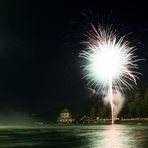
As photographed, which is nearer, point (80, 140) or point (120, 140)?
point (120, 140)

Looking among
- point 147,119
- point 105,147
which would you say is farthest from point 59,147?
point 147,119

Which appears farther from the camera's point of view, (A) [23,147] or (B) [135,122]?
(B) [135,122]

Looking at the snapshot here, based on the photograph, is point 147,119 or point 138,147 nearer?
point 138,147

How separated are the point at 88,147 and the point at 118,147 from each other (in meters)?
5.13

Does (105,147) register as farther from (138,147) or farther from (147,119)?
(147,119)

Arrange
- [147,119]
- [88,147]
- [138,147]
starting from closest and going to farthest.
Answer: [138,147] < [88,147] < [147,119]

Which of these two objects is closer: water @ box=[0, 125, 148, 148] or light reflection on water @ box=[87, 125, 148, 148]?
light reflection on water @ box=[87, 125, 148, 148]

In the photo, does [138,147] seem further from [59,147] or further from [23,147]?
[23,147]

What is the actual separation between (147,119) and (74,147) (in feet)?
465

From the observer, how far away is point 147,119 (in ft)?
639

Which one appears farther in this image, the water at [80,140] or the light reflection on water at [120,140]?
the water at [80,140]

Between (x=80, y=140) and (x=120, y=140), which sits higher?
(x=120, y=140)

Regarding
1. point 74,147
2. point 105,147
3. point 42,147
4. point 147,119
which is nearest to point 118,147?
point 105,147

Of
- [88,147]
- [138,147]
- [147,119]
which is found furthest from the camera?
[147,119]
